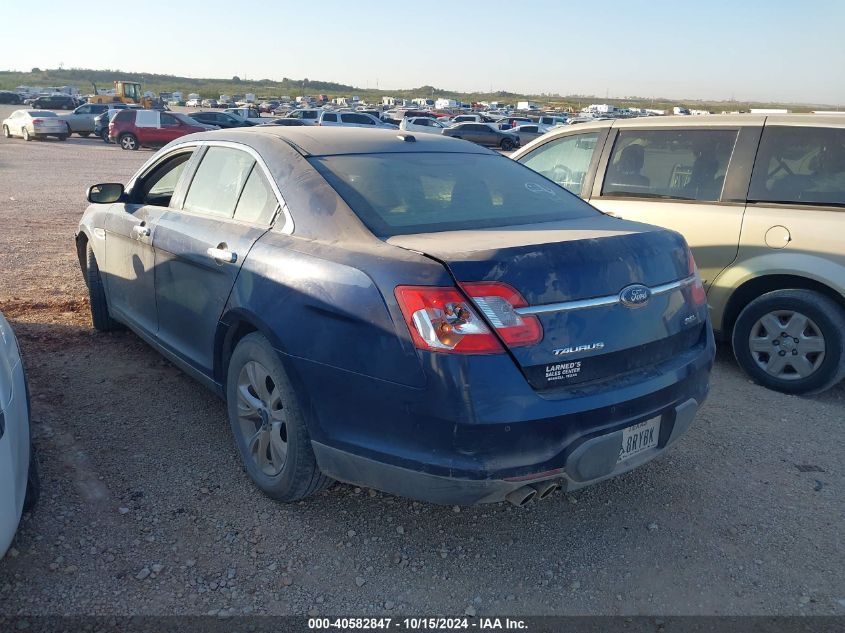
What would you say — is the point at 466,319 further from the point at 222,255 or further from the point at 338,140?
the point at 338,140

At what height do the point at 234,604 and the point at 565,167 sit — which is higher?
the point at 565,167

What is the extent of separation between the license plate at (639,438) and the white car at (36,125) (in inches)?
1412

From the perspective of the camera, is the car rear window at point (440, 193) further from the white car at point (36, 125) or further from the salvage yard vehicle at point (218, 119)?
the white car at point (36, 125)

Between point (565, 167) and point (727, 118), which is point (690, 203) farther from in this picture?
point (565, 167)

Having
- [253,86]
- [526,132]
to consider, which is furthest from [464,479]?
[253,86]

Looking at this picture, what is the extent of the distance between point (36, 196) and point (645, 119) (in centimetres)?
1280

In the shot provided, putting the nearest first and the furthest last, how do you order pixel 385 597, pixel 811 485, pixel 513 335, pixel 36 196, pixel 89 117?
pixel 513 335, pixel 385 597, pixel 811 485, pixel 36 196, pixel 89 117

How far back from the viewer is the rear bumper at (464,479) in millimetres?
2490

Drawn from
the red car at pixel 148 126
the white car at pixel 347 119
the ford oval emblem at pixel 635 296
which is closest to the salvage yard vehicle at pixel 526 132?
the white car at pixel 347 119

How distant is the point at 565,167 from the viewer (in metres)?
6.12

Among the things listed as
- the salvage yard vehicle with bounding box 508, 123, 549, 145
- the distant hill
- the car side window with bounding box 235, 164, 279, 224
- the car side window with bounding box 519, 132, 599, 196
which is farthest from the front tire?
the distant hill

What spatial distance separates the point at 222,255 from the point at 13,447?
1260 mm

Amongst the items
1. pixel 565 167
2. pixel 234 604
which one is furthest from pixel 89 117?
pixel 234 604

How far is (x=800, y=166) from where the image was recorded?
468 centimetres
